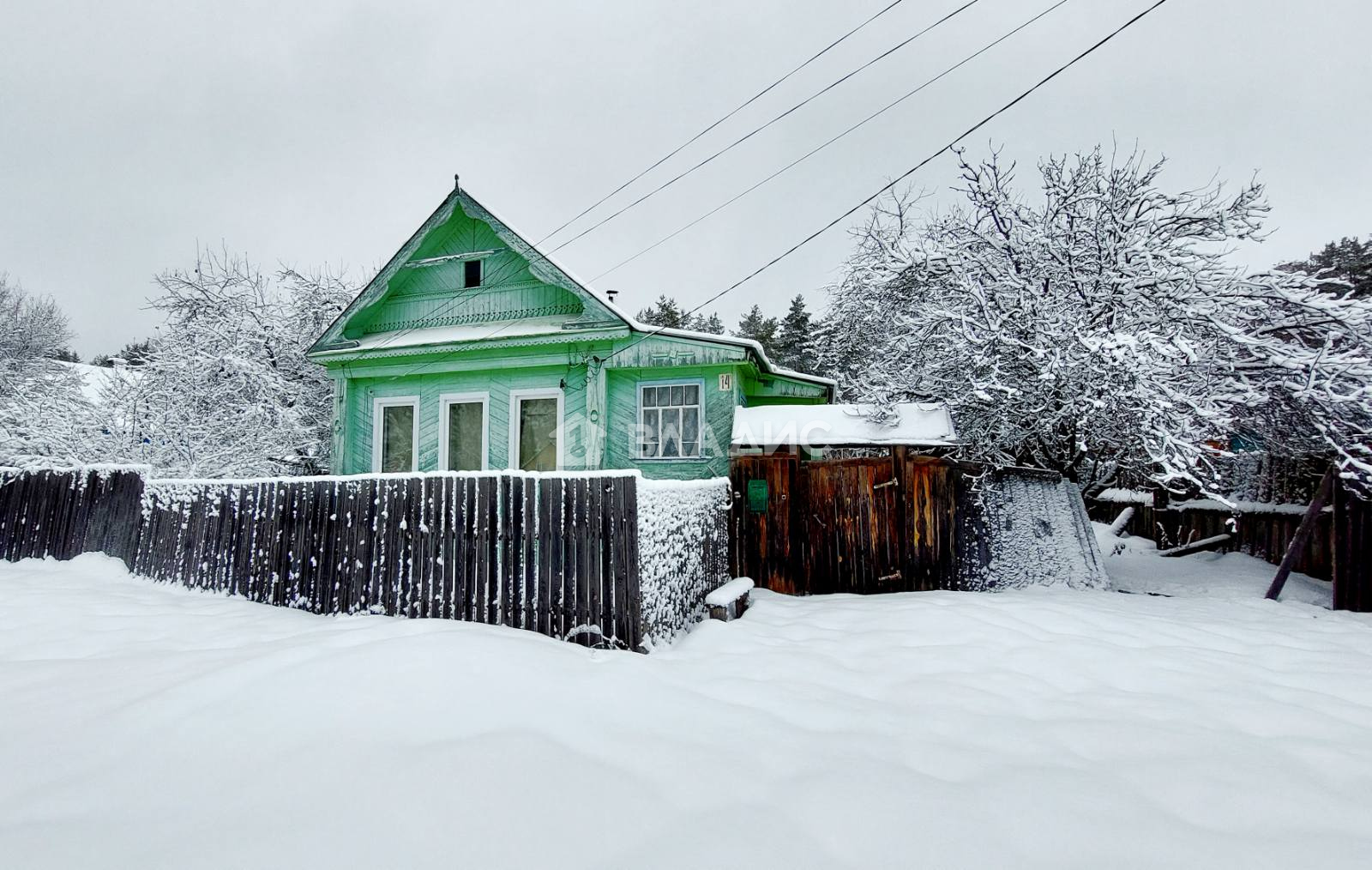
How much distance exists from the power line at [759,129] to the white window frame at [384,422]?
4431 mm

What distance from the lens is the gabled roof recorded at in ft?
34.9

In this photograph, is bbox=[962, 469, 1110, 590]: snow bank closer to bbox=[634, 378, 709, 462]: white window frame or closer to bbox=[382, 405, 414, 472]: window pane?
bbox=[634, 378, 709, 462]: white window frame

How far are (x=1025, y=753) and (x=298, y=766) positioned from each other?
3.07 metres

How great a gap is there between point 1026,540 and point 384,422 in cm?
1203

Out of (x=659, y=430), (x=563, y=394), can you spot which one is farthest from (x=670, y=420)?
(x=563, y=394)

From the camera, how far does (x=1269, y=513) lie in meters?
8.02

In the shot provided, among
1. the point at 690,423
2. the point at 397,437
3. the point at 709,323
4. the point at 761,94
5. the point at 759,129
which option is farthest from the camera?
the point at 709,323

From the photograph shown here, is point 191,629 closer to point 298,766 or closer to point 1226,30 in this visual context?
point 298,766

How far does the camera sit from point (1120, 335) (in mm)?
6688

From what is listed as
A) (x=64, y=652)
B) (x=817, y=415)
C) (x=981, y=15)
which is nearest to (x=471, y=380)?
(x=817, y=415)

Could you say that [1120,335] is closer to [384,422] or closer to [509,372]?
[509,372]

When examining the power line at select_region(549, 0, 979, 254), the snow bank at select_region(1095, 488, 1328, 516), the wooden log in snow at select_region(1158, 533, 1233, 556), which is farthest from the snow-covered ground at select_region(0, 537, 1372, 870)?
the power line at select_region(549, 0, 979, 254)

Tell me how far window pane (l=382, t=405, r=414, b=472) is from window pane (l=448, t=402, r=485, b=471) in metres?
0.94

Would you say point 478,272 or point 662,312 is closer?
point 478,272
